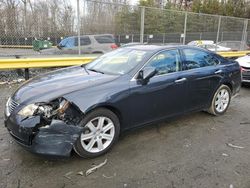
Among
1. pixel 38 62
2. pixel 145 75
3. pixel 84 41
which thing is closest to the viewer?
pixel 145 75

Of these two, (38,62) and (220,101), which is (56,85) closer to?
(220,101)

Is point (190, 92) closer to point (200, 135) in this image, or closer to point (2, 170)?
point (200, 135)

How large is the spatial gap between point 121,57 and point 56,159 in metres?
2.08

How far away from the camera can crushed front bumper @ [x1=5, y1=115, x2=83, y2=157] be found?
3162 millimetres

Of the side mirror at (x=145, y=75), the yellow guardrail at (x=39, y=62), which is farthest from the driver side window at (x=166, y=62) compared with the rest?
the yellow guardrail at (x=39, y=62)

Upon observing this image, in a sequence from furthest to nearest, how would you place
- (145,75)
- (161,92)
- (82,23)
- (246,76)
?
(82,23) < (246,76) < (161,92) < (145,75)

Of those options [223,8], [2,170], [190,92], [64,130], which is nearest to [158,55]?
[190,92]

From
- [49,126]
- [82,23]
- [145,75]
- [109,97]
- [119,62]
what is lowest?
[49,126]

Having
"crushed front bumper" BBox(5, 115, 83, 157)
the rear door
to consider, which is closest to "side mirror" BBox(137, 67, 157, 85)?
the rear door

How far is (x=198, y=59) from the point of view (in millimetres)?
4953

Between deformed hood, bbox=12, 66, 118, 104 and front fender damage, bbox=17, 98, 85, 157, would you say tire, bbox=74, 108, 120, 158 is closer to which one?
front fender damage, bbox=17, 98, 85, 157

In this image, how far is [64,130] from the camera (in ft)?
10.5

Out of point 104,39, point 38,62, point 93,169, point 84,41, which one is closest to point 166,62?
point 93,169

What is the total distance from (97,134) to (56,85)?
0.89m
